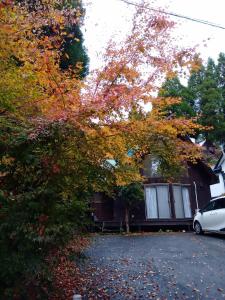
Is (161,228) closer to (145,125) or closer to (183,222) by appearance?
(183,222)

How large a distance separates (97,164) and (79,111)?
1.15 metres

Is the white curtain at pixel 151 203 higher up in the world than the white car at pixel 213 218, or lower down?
higher up

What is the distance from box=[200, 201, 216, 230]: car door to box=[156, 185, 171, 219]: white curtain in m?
3.37

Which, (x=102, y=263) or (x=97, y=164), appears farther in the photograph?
(x=102, y=263)

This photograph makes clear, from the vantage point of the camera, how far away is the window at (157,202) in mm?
19203

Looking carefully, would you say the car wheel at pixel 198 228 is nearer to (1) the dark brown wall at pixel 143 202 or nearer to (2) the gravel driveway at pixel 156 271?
(1) the dark brown wall at pixel 143 202

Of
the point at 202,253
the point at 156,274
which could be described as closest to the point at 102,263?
the point at 156,274

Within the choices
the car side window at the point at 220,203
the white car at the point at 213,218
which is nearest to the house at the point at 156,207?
the white car at the point at 213,218

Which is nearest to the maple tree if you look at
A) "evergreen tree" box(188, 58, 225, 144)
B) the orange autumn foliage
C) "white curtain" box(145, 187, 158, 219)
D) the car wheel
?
the orange autumn foliage

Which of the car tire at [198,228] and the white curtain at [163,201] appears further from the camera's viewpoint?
the white curtain at [163,201]

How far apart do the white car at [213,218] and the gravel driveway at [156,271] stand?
4.86ft

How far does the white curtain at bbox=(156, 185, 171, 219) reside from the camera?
756 inches

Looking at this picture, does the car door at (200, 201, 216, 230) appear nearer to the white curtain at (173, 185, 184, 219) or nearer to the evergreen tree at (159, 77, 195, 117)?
the white curtain at (173, 185, 184, 219)

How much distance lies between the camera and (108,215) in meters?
20.0
